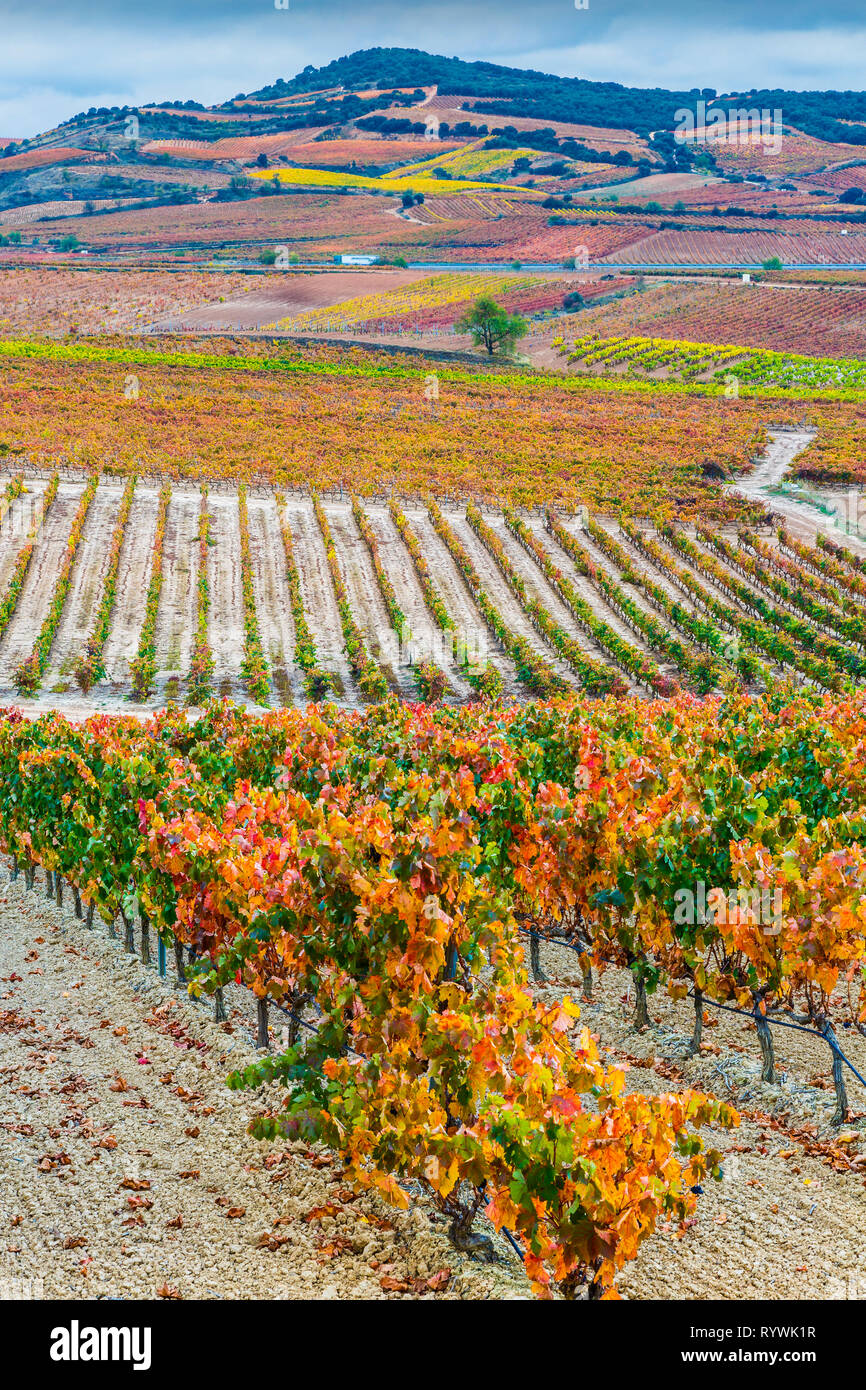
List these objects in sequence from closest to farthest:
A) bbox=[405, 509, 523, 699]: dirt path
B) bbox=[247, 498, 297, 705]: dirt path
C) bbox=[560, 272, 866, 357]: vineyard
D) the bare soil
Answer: bbox=[247, 498, 297, 705]: dirt path < bbox=[405, 509, 523, 699]: dirt path < bbox=[560, 272, 866, 357]: vineyard < the bare soil

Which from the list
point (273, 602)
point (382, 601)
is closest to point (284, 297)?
point (273, 602)

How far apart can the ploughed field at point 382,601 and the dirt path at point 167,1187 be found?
20993mm

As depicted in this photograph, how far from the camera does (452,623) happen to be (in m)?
41.0

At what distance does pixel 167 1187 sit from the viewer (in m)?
10.5

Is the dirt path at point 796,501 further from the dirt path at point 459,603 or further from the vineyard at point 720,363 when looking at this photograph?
the vineyard at point 720,363

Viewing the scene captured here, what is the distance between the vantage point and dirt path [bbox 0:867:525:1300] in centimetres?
920

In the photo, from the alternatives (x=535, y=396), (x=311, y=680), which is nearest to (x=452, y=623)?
(x=311, y=680)

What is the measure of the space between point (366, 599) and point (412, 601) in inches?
69.1

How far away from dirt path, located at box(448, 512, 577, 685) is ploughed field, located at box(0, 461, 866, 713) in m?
0.11

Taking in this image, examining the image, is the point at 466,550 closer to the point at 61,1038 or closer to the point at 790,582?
the point at 790,582

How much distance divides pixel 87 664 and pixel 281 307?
315ft

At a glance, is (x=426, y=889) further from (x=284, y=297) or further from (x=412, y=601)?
(x=284, y=297)

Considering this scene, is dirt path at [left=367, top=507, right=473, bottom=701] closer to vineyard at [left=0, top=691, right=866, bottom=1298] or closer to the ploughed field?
the ploughed field

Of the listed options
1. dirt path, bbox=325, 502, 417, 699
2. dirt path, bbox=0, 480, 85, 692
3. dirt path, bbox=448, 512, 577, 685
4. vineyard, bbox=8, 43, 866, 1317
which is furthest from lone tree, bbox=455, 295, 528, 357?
dirt path, bbox=0, 480, 85, 692
